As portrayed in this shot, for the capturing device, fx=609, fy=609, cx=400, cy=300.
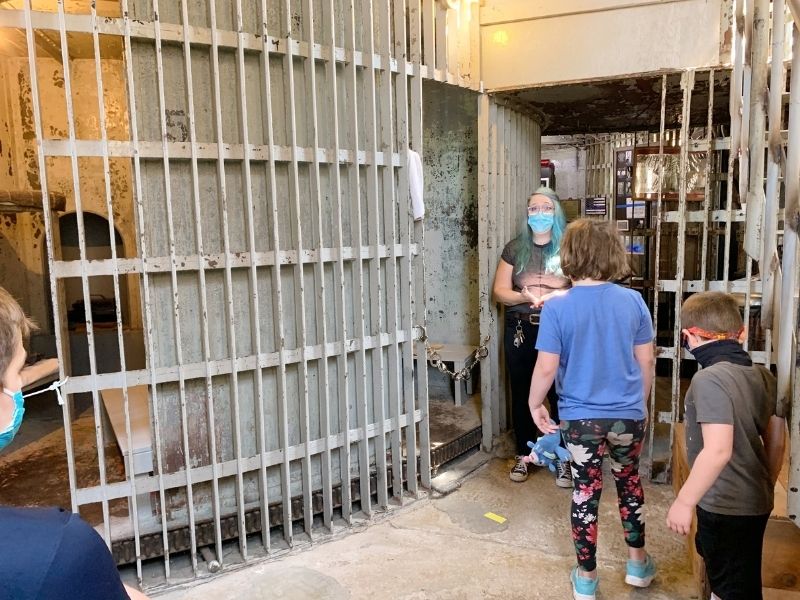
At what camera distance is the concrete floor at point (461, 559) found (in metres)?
2.73

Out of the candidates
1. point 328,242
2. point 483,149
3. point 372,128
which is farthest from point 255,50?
point 483,149

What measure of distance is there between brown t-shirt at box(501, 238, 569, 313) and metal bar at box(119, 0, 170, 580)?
88.9 inches

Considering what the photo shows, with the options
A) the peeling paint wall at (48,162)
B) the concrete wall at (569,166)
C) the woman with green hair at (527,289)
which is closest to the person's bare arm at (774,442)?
the woman with green hair at (527,289)

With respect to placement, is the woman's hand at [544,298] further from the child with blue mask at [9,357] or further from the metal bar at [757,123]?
the child with blue mask at [9,357]

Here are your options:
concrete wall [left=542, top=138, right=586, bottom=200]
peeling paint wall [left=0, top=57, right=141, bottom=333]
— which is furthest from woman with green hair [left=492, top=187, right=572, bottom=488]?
concrete wall [left=542, top=138, right=586, bottom=200]

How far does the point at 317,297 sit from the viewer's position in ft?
10.3

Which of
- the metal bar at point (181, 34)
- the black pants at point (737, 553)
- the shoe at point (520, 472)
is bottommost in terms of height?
the shoe at point (520, 472)

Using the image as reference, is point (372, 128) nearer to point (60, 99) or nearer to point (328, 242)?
point (328, 242)

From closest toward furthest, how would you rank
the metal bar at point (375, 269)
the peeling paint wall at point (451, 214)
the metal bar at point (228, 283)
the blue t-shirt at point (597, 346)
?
the blue t-shirt at point (597, 346)
the metal bar at point (228, 283)
the metal bar at point (375, 269)
the peeling paint wall at point (451, 214)

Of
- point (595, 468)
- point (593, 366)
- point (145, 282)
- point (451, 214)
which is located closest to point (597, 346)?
point (593, 366)

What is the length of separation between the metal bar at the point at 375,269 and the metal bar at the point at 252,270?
66cm

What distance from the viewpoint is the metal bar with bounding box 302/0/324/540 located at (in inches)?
117

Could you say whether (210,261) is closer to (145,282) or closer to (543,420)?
(145,282)

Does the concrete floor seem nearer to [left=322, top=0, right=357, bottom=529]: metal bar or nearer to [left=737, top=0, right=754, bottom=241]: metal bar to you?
[left=322, top=0, right=357, bottom=529]: metal bar
